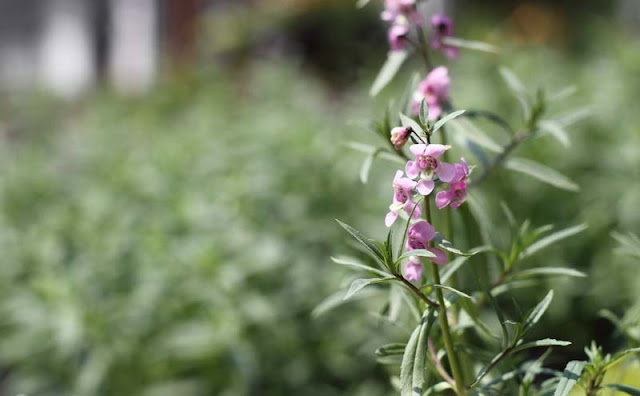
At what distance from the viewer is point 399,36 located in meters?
1.27

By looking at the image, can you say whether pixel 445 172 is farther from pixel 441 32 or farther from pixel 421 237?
pixel 441 32

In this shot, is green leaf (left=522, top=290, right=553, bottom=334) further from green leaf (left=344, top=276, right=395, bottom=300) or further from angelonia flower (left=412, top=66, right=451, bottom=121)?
angelonia flower (left=412, top=66, right=451, bottom=121)

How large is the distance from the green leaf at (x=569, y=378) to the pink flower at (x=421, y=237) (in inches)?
7.5

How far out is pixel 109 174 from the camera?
366 centimetres

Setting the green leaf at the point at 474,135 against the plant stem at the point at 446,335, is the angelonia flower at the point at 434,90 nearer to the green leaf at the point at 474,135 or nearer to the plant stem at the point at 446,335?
Answer: the green leaf at the point at 474,135

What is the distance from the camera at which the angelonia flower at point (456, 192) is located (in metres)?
0.91

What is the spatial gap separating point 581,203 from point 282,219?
108 cm

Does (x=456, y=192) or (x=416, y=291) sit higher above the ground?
(x=456, y=192)

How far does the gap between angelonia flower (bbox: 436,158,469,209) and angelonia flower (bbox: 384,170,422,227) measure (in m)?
0.03

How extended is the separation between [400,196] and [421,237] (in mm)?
55

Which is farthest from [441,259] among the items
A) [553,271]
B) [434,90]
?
[434,90]

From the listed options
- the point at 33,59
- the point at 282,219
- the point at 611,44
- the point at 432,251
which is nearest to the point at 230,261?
the point at 282,219

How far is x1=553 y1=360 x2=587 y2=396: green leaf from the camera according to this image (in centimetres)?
88

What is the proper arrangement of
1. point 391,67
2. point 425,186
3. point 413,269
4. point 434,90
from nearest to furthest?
point 425,186
point 413,269
point 434,90
point 391,67
